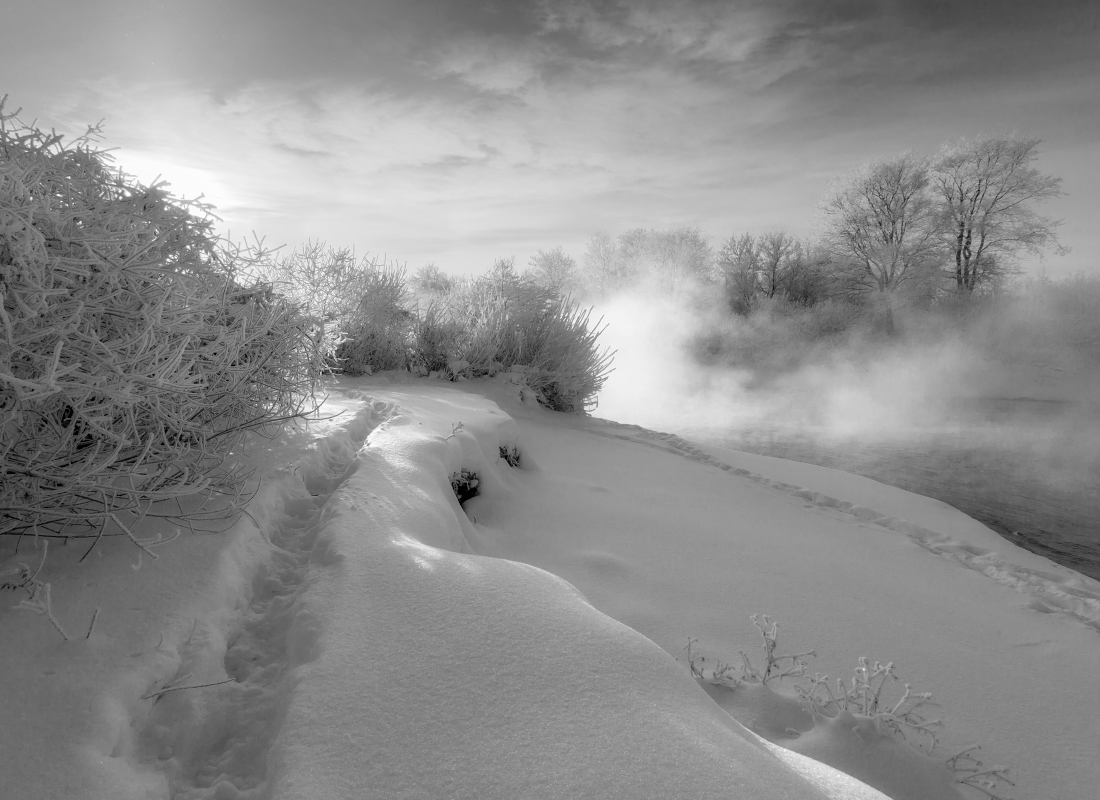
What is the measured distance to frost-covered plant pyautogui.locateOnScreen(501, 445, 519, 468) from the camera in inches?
182

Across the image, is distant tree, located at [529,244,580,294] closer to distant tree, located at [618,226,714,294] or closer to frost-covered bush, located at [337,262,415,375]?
distant tree, located at [618,226,714,294]

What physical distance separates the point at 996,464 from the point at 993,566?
4.23m

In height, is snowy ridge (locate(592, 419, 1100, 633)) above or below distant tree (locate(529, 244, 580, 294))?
below

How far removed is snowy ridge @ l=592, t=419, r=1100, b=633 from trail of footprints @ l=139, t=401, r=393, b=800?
13.3ft

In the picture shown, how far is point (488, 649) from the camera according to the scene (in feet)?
5.05

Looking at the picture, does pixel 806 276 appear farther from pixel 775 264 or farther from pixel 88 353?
pixel 88 353

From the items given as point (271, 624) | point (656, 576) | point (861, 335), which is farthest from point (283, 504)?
point (861, 335)

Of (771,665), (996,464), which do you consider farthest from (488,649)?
(996,464)

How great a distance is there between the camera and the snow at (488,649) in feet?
4.00

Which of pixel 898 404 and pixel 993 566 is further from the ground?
pixel 898 404

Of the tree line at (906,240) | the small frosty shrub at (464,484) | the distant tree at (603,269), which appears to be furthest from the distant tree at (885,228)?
the small frosty shrub at (464,484)

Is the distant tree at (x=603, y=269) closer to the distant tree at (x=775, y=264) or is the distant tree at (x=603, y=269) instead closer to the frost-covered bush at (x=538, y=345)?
the distant tree at (x=775, y=264)

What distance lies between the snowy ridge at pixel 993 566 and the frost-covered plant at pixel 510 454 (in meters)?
2.19

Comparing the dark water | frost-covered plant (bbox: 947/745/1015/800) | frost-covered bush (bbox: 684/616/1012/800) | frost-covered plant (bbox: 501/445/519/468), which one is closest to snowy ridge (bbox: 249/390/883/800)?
frost-covered bush (bbox: 684/616/1012/800)
